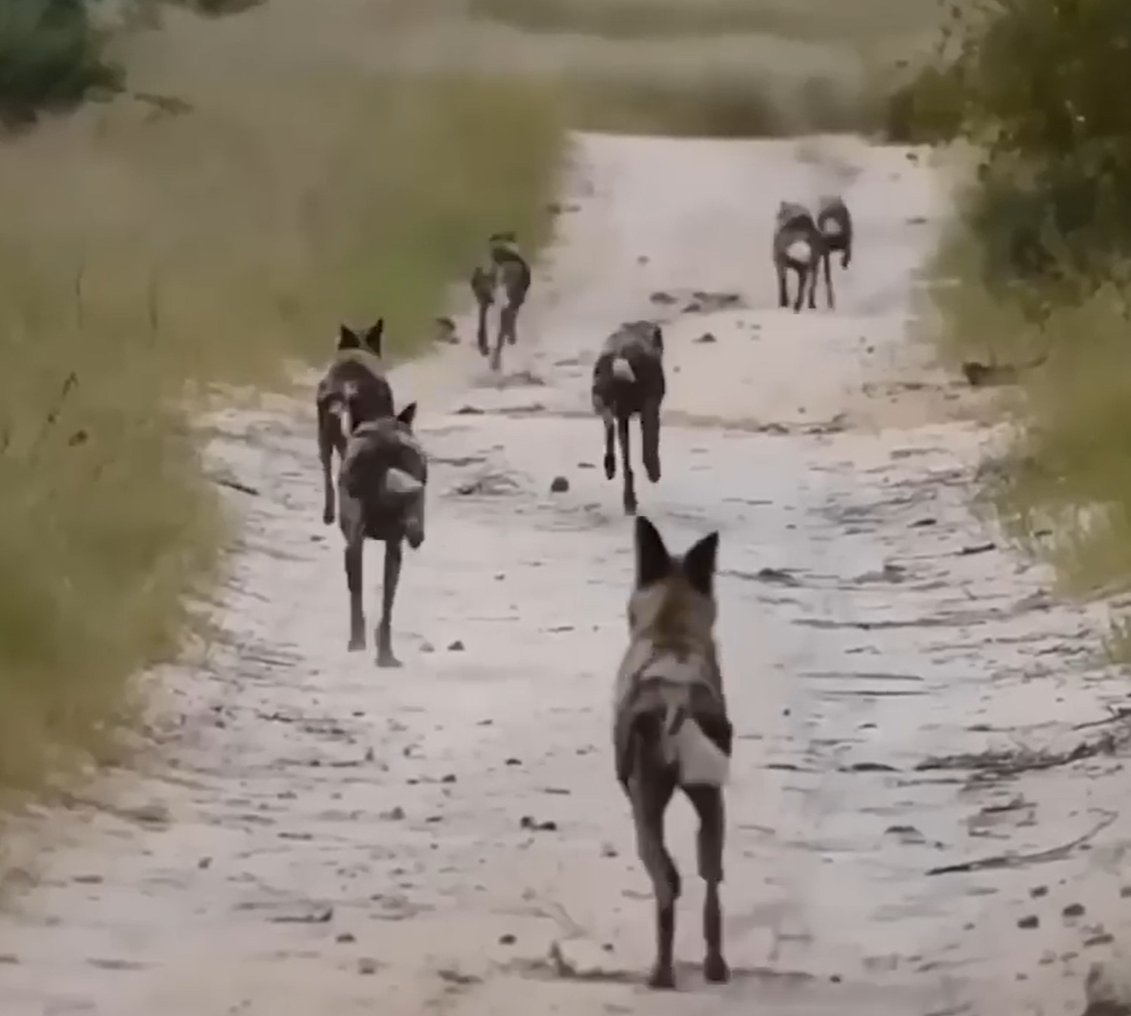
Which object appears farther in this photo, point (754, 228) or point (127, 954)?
point (754, 228)

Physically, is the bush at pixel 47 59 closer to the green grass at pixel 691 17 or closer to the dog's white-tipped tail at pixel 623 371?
the green grass at pixel 691 17

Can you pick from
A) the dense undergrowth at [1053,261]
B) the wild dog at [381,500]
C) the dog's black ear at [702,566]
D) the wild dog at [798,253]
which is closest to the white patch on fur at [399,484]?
the wild dog at [381,500]

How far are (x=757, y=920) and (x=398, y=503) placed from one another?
413 millimetres

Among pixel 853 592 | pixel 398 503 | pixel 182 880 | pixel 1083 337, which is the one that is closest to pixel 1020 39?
pixel 1083 337

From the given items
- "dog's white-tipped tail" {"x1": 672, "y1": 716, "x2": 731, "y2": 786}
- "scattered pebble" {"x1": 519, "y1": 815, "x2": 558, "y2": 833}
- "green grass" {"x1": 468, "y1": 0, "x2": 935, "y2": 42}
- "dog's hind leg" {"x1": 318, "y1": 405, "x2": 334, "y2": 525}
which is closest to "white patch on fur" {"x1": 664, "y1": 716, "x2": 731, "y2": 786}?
"dog's white-tipped tail" {"x1": 672, "y1": 716, "x2": 731, "y2": 786}

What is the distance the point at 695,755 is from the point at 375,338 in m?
0.41

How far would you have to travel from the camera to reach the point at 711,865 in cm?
124

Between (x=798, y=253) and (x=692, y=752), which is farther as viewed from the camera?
(x=798, y=253)

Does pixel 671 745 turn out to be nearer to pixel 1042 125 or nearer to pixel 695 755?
pixel 695 755

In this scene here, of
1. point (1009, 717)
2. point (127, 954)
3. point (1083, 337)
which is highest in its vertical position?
point (1083, 337)

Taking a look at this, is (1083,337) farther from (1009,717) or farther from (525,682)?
Answer: (525,682)

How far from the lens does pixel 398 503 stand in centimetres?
132

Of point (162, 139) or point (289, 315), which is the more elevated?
point (162, 139)

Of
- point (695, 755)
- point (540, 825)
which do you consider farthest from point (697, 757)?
point (540, 825)
